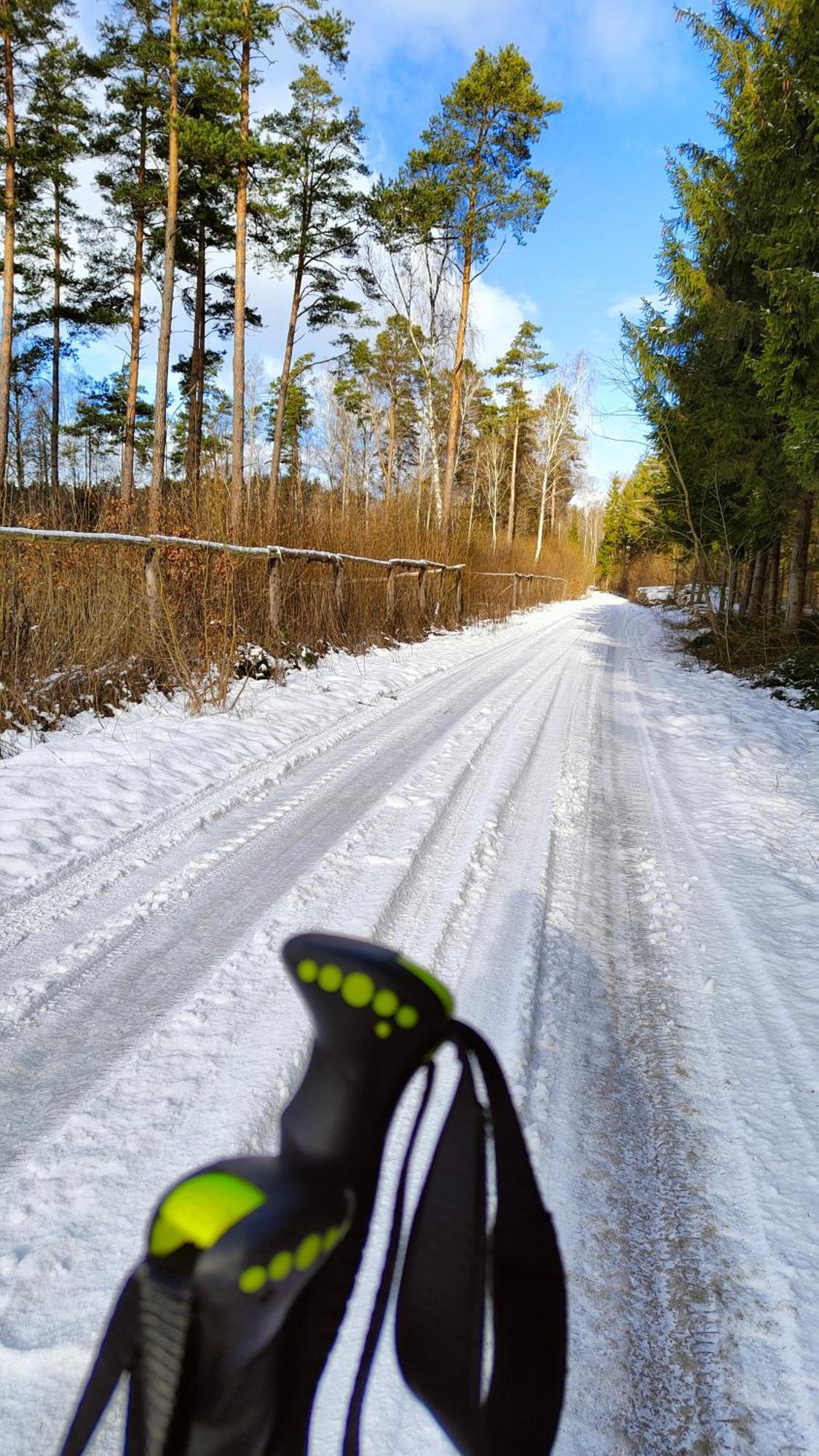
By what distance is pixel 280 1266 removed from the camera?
40 cm

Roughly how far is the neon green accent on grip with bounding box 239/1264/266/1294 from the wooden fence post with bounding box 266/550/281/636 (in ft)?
25.1

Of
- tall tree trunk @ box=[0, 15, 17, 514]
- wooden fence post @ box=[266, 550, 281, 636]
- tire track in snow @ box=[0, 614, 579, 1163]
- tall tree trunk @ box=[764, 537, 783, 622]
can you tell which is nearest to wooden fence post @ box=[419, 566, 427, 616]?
wooden fence post @ box=[266, 550, 281, 636]

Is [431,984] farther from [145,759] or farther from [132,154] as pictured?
[132,154]

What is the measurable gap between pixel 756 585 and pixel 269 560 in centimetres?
1139

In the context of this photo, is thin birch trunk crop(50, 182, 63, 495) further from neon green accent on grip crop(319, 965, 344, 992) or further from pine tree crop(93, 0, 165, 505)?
neon green accent on grip crop(319, 965, 344, 992)

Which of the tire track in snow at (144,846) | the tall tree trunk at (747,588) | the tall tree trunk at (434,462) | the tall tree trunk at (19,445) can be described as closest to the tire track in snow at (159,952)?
the tire track in snow at (144,846)

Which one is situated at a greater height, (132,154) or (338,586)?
(132,154)

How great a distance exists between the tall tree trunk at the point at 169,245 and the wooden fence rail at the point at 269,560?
5.04m

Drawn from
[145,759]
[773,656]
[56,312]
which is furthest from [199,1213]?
[56,312]

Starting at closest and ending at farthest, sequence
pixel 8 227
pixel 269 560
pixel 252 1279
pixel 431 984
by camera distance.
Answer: pixel 252 1279
pixel 431 984
pixel 269 560
pixel 8 227

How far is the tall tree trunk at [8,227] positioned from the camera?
15.8 m

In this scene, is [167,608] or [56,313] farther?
[56,313]

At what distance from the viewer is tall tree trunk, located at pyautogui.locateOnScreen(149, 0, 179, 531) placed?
13.9 metres

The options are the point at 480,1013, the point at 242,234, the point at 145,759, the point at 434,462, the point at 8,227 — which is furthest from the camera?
the point at 434,462
